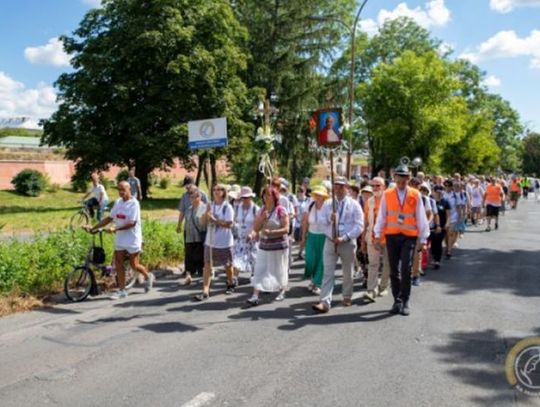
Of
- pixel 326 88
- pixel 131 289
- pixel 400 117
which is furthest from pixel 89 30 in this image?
pixel 131 289

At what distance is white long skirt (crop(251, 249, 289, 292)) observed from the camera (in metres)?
8.28

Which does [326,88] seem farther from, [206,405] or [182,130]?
[206,405]

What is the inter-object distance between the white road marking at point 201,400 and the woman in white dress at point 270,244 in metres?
3.47

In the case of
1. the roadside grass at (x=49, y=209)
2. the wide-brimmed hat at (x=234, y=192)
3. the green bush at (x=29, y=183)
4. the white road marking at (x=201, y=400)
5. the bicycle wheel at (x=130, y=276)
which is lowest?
the white road marking at (x=201, y=400)

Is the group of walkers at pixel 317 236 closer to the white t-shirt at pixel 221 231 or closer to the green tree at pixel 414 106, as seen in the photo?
the white t-shirt at pixel 221 231

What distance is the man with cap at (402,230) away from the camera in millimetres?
7504

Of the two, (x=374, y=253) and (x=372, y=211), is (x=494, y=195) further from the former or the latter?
(x=374, y=253)

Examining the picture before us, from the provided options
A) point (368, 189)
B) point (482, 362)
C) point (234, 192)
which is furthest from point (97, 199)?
point (482, 362)

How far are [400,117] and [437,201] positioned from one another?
2520 centimetres

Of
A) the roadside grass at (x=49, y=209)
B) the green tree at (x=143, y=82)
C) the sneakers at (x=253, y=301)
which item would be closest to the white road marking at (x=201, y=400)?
the sneakers at (x=253, y=301)

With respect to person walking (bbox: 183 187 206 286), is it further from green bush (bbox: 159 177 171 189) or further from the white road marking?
green bush (bbox: 159 177 171 189)

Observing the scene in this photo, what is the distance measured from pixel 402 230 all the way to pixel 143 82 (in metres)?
24.8

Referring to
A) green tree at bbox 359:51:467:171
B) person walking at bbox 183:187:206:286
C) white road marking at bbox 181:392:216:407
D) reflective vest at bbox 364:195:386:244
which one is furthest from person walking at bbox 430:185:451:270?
green tree at bbox 359:51:467:171

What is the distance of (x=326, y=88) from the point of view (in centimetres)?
3666
